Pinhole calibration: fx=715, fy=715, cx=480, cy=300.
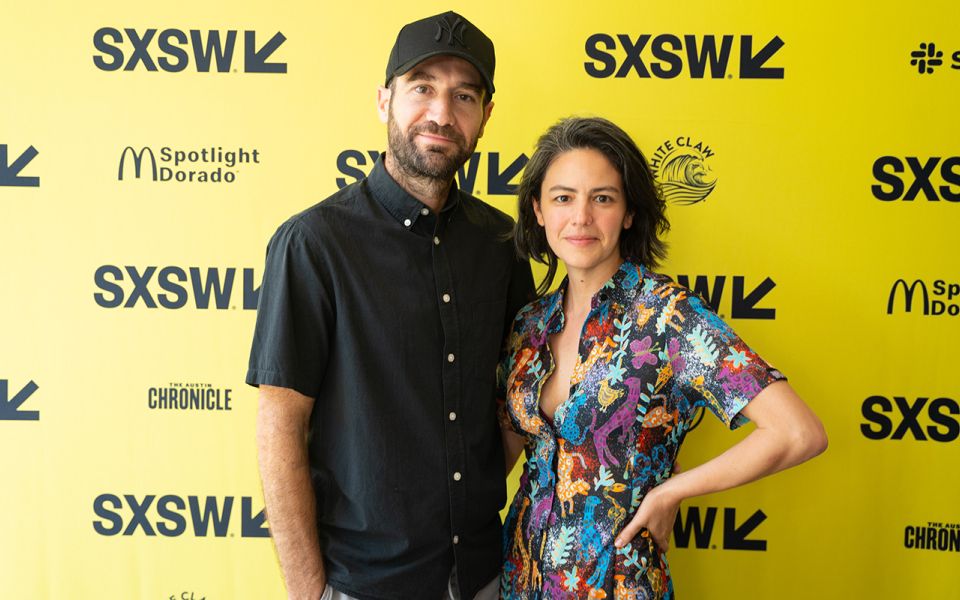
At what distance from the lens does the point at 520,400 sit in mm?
1562

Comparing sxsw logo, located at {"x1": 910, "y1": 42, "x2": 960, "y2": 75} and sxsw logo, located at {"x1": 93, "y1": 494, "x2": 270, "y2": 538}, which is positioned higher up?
sxsw logo, located at {"x1": 910, "y1": 42, "x2": 960, "y2": 75}

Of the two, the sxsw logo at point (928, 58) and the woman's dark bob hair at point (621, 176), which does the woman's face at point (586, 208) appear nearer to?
the woman's dark bob hair at point (621, 176)

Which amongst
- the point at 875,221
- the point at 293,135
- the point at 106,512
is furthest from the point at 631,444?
the point at 106,512

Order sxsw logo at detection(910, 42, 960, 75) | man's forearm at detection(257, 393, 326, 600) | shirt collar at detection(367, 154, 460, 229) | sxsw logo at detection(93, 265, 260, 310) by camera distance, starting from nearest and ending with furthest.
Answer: man's forearm at detection(257, 393, 326, 600) → shirt collar at detection(367, 154, 460, 229) → sxsw logo at detection(910, 42, 960, 75) → sxsw logo at detection(93, 265, 260, 310)

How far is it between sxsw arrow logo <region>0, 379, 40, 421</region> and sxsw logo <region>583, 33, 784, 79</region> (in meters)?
2.02

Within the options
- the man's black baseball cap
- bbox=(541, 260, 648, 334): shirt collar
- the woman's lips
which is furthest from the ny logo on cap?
bbox=(541, 260, 648, 334): shirt collar

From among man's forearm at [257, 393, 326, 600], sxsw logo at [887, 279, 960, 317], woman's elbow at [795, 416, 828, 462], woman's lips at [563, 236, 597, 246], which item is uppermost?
woman's lips at [563, 236, 597, 246]

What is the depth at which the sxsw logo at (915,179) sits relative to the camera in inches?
85.1

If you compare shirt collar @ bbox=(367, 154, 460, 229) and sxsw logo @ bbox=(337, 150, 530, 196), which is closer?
shirt collar @ bbox=(367, 154, 460, 229)

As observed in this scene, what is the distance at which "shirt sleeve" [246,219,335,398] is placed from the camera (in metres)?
1.43

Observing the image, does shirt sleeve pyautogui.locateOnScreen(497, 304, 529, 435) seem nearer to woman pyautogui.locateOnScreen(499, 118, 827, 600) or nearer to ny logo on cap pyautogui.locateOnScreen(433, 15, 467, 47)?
woman pyautogui.locateOnScreen(499, 118, 827, 600)

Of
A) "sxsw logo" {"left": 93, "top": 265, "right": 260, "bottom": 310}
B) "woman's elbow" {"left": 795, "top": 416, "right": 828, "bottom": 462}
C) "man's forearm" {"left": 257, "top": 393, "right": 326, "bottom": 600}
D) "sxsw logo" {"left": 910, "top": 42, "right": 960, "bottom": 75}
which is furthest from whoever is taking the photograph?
"sxsw logo" {"left": 93, "top": 265, "right": 260, "bottom": 310}

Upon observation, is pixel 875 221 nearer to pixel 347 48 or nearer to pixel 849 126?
pixel 849 126

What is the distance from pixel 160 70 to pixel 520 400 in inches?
61.1
